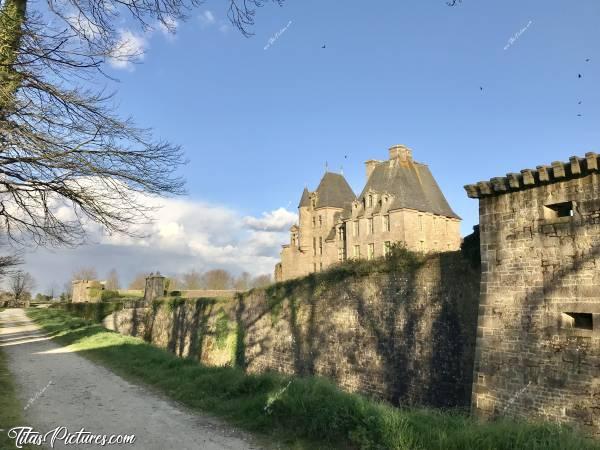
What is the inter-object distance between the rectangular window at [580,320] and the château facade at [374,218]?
24.0 metres

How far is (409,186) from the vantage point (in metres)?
38.7

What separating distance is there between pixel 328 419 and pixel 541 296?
6.05 metres

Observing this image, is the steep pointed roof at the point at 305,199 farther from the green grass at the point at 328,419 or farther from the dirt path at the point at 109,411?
the green grass at the point at 328,419

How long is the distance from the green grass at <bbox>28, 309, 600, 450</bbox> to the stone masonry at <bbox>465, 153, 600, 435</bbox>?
3.00 m

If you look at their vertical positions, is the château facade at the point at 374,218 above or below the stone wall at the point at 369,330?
above

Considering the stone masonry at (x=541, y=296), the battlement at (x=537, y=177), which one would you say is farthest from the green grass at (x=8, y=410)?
the battlement at (x=537, y=177)

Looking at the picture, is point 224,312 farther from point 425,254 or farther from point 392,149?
point 392,149

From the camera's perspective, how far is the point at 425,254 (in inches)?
548

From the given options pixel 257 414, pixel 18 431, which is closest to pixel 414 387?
pixel 257 414

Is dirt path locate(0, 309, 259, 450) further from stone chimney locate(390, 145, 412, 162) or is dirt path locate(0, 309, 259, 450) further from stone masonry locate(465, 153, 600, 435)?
stone chimney locate(390, 145, 412, 162)

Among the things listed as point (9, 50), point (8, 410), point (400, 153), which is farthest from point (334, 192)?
point (9, 50)

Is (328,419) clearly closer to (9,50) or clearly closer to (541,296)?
(541,296)

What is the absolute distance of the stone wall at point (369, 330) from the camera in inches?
494

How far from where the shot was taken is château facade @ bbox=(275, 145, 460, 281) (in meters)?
37.2
